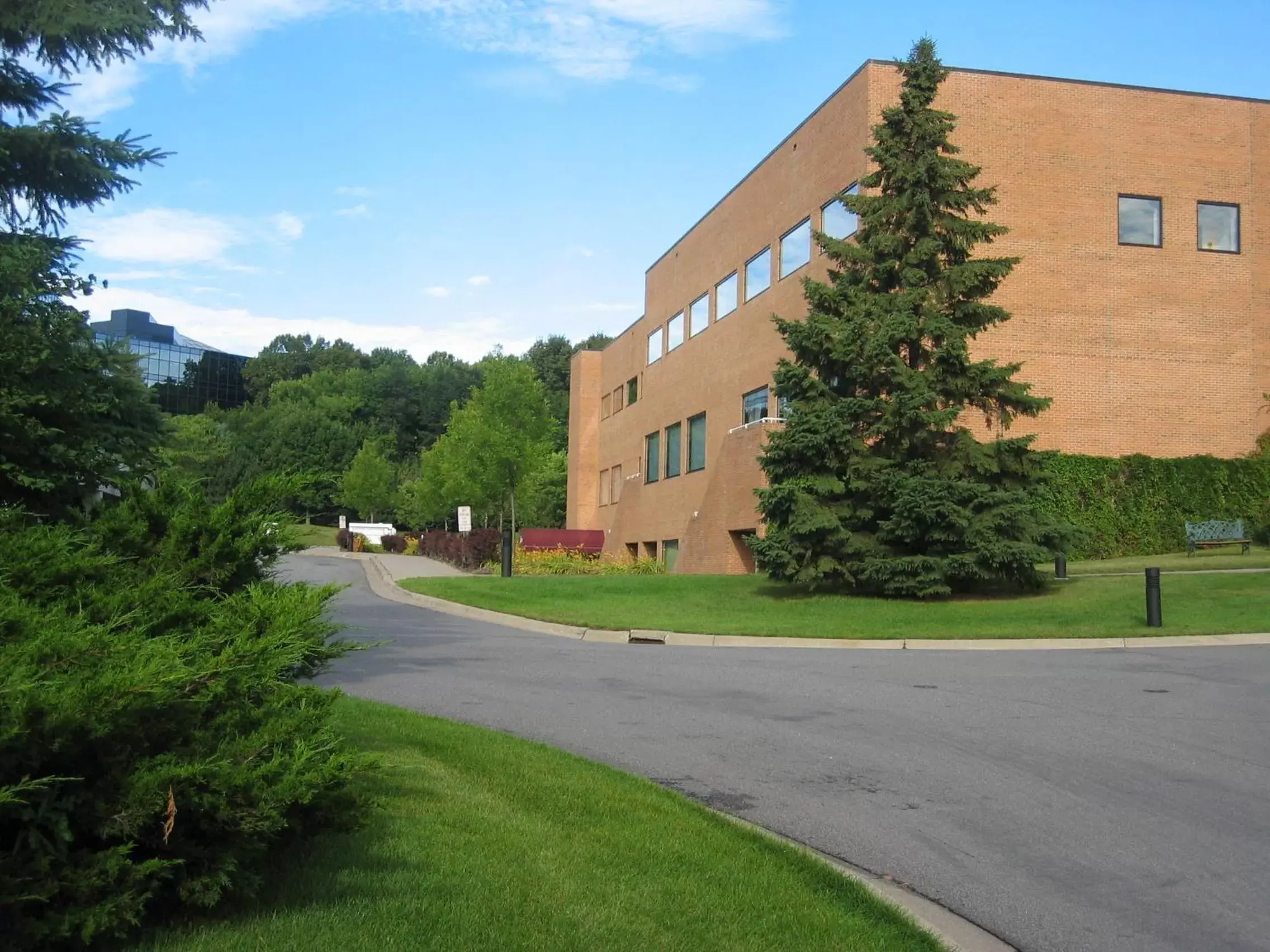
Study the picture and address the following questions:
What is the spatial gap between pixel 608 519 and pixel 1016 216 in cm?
2839

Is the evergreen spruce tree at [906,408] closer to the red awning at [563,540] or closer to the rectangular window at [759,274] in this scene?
the rectangular window at [759,274]

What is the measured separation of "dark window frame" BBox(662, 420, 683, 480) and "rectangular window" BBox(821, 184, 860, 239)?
464 inches

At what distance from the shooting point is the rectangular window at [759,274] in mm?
35156

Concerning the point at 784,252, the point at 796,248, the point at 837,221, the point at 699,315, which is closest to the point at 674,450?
the point at 699,315

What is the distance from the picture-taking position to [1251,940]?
192 inches

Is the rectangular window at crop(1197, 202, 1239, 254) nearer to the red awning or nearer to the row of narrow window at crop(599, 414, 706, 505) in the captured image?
the row of narrow window at crop(599, 414, 706, 505)

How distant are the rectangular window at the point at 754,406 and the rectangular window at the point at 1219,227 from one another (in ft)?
38.7

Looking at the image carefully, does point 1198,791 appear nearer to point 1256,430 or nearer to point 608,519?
point 1256,430

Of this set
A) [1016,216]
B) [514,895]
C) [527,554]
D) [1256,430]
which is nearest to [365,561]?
[527,554]

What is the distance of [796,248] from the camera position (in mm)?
33344

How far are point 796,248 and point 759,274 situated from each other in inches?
111

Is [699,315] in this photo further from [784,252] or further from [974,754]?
[974,754]

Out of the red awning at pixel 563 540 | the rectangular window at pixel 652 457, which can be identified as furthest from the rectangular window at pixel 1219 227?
the red awning at pixel 563 540

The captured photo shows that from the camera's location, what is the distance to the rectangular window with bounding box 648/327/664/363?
1825 inches
